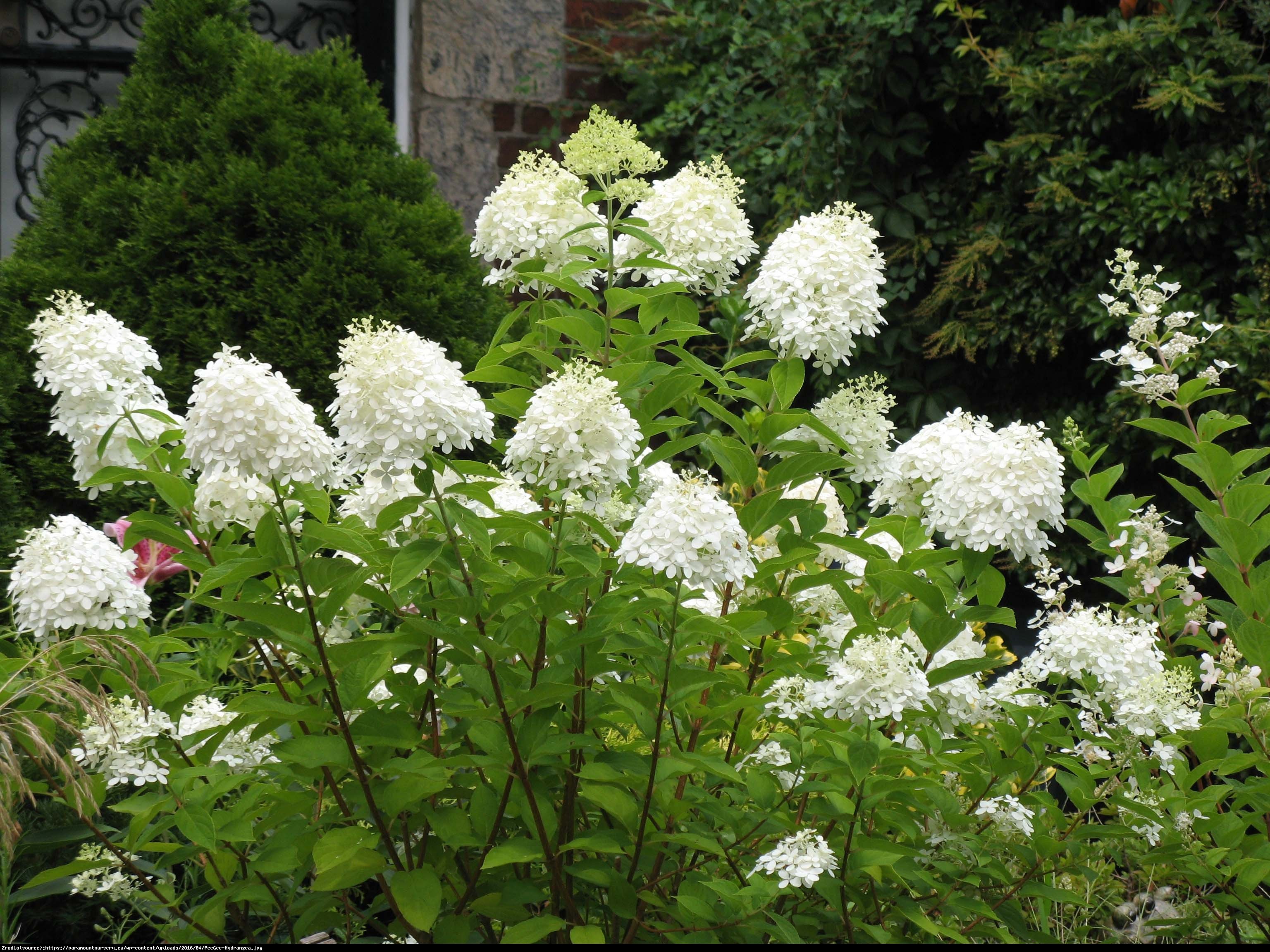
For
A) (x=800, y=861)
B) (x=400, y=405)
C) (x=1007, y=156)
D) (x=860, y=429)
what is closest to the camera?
(x=400, y=405)

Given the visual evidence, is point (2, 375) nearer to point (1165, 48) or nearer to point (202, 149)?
point (202, 149)

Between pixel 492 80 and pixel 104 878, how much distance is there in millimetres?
3746

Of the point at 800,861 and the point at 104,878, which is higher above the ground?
the point at 800,861

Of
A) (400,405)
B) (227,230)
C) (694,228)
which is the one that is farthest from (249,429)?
(227,230)

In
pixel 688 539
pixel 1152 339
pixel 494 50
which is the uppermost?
pixel 494 50

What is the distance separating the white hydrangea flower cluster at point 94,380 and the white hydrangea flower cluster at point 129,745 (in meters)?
0.37

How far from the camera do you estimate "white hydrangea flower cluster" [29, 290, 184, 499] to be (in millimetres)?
1651

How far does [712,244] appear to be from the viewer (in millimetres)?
1822

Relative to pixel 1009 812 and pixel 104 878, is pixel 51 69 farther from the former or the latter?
pixel 1009 812

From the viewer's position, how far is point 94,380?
1642 millimetres

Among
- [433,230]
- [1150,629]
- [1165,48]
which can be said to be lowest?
[1150,629]

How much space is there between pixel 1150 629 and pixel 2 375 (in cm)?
256

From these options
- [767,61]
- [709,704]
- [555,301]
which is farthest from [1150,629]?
[767,61]

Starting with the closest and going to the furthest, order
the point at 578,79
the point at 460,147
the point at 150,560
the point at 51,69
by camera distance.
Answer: the point at 150,560 < the point at 51,69 < the point at 460,147 < the point at 578,79
